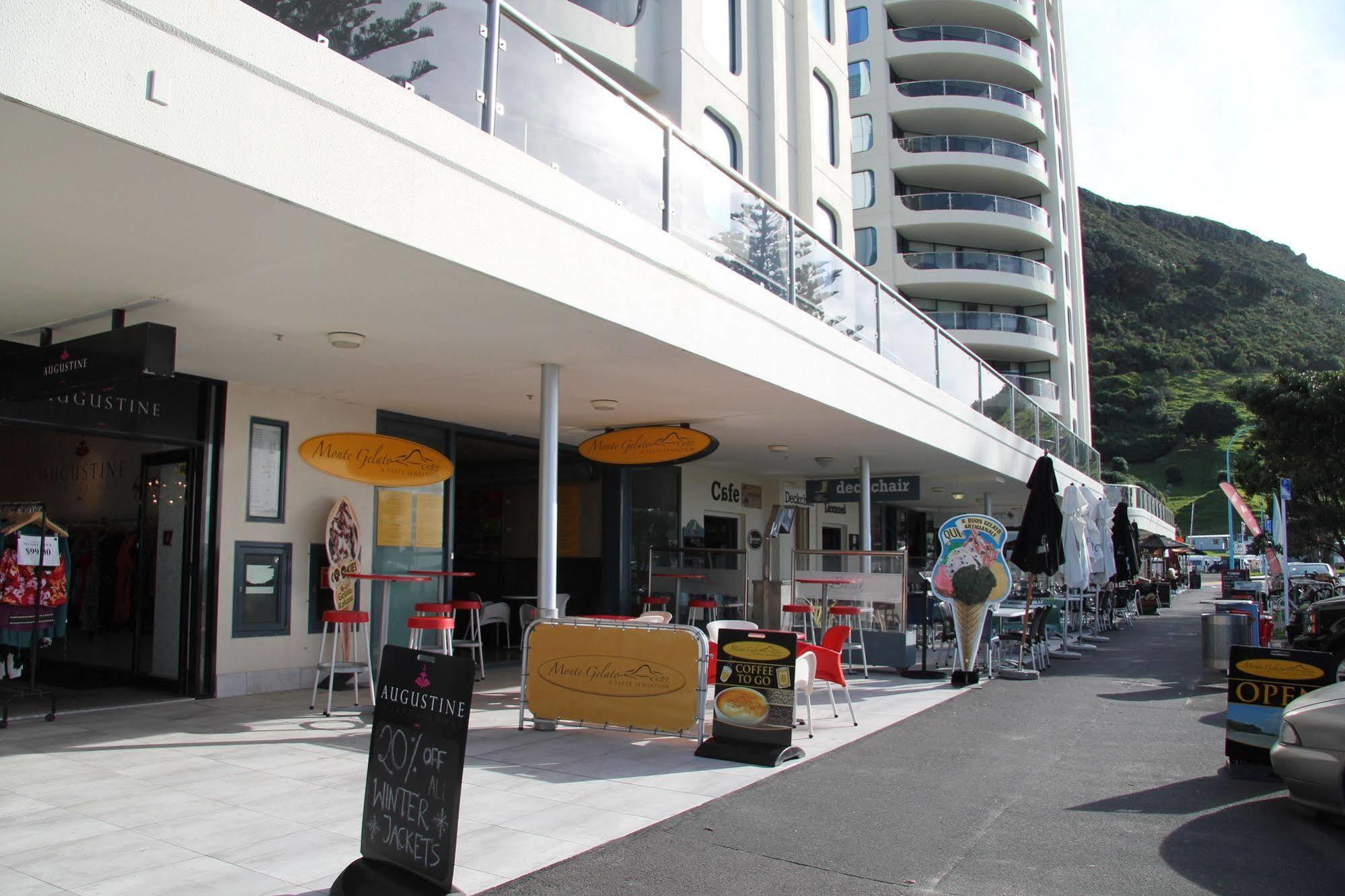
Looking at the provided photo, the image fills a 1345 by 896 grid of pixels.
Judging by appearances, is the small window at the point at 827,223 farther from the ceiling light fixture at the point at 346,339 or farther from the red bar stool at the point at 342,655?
the ceiling light fixture at the point at 346,339

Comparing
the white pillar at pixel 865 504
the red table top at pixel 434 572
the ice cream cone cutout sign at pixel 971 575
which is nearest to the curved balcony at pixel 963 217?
the white pillar at pixel 865 504

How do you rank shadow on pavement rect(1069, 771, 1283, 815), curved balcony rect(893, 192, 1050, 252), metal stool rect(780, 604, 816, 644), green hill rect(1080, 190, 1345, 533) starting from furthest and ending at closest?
green hill rect(1080, 190, 1345, 533) < curved balcony rect(893, 192, 1050, 252) < metal stool rect(780, 604, 816, 644) < shadow on pavement rect(1069, 771, 1283, 815)

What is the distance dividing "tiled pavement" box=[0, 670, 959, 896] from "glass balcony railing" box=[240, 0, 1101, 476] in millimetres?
4086

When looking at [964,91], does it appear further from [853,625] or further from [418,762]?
[418,762]

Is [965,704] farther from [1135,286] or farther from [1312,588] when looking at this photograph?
[1135,286]

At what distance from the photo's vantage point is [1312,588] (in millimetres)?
23516

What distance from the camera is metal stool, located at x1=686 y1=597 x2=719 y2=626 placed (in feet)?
44.9

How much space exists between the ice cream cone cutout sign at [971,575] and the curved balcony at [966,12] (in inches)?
1609

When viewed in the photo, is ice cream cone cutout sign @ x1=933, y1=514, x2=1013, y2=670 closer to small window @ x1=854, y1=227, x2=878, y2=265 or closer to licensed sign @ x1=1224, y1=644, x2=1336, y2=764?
licensed sign @ x1=1224, y1=644, x2=1336, y2=764

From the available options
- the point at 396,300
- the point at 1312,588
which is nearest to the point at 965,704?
the point at 396,300

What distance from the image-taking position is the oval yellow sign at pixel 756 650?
7.00m

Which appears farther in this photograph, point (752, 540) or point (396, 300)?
point (752, 540)

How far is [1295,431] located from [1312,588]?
15.5 ft

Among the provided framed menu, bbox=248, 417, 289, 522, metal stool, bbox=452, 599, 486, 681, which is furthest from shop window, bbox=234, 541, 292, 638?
metal stool, bbox=452, 599, 486, 681
